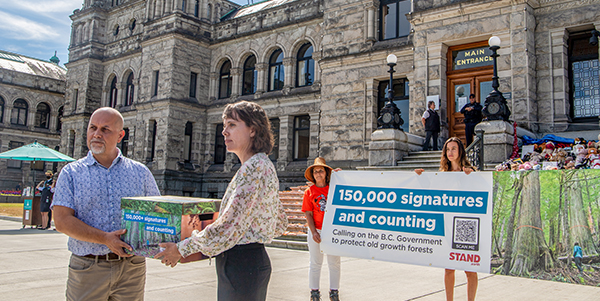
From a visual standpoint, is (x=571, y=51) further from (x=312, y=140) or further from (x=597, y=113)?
(x=312, y=140)

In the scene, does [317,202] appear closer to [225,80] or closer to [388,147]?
[388,147]

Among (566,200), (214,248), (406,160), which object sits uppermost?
(406,160)

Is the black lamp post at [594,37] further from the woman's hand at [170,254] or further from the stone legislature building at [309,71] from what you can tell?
the woman's hand at [170,254]

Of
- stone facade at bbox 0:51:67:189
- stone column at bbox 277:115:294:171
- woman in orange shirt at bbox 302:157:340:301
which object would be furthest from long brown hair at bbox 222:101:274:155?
stone facade at bbox 0:51:67:189

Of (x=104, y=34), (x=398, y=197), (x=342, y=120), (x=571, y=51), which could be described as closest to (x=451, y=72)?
(x=571, y=51)

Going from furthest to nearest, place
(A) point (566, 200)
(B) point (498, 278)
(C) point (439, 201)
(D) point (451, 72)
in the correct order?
(D) point (451, 72) < (B) point (498, 278) < (C) point (439, 201) < (A) point (566, 200)

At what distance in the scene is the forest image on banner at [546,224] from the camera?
14.8ft

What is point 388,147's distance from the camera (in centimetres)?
1346

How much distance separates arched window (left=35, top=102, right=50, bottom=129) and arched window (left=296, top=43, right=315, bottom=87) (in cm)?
3408

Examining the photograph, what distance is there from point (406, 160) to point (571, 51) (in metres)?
6.00

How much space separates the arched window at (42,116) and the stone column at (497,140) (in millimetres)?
47008

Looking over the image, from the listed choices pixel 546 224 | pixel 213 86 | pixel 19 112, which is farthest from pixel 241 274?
pixel 19 112

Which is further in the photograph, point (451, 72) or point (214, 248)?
point (451, 72)

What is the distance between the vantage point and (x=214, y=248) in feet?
8.89
